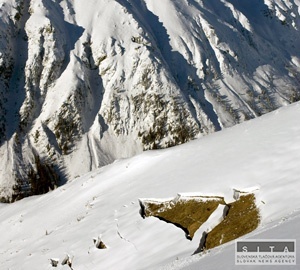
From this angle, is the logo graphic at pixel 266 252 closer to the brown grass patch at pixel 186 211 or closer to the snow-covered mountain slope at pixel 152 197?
the snow-covered mountain slope at pixel 152 197

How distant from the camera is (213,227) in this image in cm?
1462

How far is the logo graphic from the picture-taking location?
7464mm

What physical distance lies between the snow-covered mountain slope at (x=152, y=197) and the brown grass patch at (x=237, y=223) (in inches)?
13.2

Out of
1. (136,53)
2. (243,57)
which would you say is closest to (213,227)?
(136,53)

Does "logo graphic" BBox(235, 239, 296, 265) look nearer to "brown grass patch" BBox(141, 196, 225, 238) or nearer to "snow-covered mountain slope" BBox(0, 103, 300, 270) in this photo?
"snow-covered mountain slope" BBox(0, 103, 300, 270)

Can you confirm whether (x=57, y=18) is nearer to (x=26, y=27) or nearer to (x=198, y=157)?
(x=26, y=27)

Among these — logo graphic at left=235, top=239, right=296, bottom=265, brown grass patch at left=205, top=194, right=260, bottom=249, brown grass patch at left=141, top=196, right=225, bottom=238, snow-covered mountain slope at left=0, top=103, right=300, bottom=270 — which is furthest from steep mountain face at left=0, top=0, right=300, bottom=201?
logo graphic at left=235, top=239, right=296, bottom=265

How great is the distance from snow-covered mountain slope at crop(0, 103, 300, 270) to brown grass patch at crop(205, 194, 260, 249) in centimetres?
34

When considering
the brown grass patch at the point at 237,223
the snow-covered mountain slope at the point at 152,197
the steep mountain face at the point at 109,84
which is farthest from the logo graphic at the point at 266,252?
the steep mountain face at the point at 109,84

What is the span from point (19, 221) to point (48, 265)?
8.20 m

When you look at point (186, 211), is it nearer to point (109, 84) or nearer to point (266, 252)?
point (266, 252)

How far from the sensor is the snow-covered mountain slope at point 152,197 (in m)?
14.2

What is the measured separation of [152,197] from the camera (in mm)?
18719

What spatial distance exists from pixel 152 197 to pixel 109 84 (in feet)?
300
